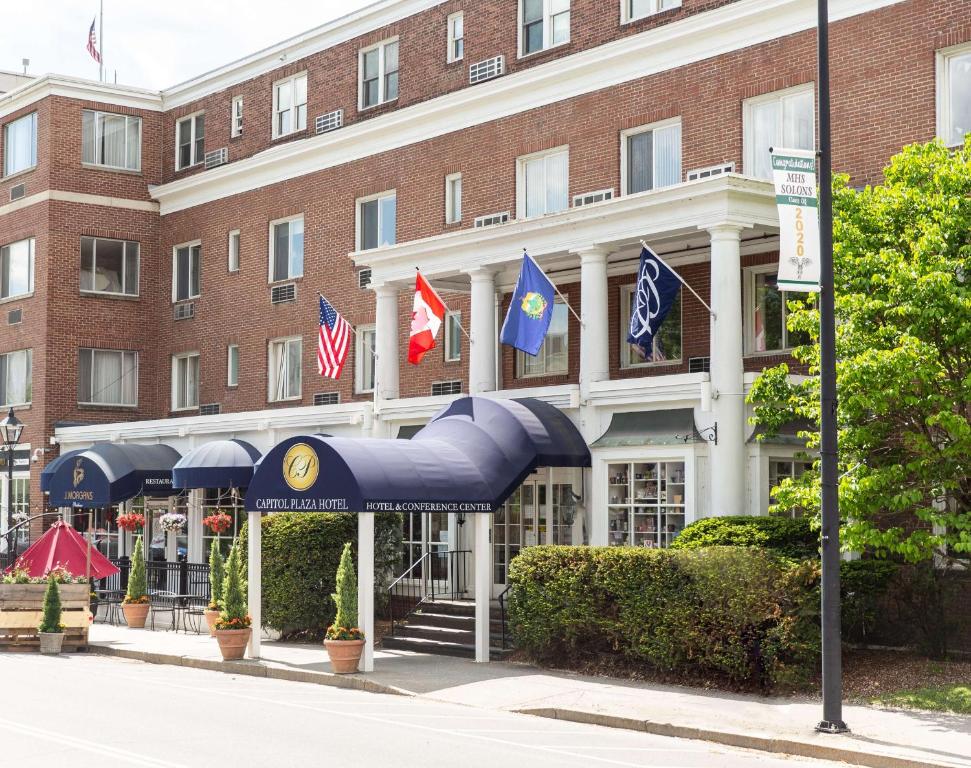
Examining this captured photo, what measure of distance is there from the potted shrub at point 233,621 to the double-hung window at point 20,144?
21.5m

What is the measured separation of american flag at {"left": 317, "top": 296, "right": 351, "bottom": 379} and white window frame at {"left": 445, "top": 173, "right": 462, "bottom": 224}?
3.71m

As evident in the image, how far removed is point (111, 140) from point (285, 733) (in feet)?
93.4

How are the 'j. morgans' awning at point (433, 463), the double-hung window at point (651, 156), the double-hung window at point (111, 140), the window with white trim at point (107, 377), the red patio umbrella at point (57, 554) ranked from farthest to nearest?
the double-hung window at point (111, 140), the window with white trim at point (107, 377), the red patio umbrella at point (57, 554), the double-hung window at point (651, 156), the 'j. morgans' awning at point (433, 463)

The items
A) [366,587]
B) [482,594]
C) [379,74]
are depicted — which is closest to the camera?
[366,587]

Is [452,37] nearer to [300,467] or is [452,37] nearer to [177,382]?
[300,467]

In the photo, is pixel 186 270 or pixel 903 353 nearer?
pixel 903 353

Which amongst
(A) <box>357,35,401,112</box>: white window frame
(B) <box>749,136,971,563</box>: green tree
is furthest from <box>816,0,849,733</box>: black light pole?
(A) <box>357,35,401,112</box>: white window frame

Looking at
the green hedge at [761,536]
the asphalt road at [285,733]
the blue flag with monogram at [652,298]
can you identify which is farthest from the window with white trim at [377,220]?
the asphalt road at [285,733]

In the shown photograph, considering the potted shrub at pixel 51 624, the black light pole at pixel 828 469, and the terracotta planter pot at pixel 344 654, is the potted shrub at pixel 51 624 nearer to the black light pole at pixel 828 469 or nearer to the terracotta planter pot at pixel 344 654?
the terracotta planter pot at pixel 344 654

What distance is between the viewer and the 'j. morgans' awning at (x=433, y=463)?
801 inches

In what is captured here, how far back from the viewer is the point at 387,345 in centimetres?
2711

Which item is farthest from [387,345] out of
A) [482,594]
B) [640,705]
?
[640,705]

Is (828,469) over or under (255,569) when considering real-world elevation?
over

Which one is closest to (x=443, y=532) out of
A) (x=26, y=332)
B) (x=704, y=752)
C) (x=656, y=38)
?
(x=656, y=38)
